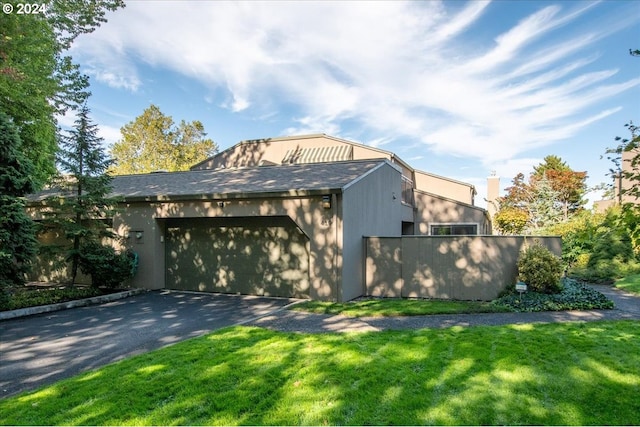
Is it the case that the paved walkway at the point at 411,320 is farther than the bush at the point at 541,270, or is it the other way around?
the bush at the point at 541,270

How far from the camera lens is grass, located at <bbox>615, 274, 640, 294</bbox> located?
38.8ft

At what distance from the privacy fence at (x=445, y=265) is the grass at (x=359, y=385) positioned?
4247 millimetres

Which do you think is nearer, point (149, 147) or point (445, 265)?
point (445, 265)

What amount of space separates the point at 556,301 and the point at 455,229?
9184mm

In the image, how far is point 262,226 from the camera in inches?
464

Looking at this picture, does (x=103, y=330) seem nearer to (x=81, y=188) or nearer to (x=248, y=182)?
(x=81, y=188)

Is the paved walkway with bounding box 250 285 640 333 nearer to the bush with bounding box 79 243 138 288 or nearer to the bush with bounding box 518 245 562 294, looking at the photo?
the bush with bounding box 518 245 562 294

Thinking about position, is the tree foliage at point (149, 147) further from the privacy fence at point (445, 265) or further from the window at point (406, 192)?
the privacy fence at point (445, 265)

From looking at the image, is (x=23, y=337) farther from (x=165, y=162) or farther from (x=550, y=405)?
(x=165, y=162)

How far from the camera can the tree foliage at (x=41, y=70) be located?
9844mm

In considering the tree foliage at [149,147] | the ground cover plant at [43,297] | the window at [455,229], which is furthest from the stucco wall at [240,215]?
the tree foliage at [149,147]

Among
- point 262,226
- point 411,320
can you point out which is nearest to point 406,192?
point 262,226

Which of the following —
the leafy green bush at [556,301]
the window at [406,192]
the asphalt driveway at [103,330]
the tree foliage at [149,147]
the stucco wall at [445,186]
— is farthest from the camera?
the tree foliage at [149,147]

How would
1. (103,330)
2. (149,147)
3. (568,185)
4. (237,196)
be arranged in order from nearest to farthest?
(103,330) < (237,196) < (568,185) < (149,147)
